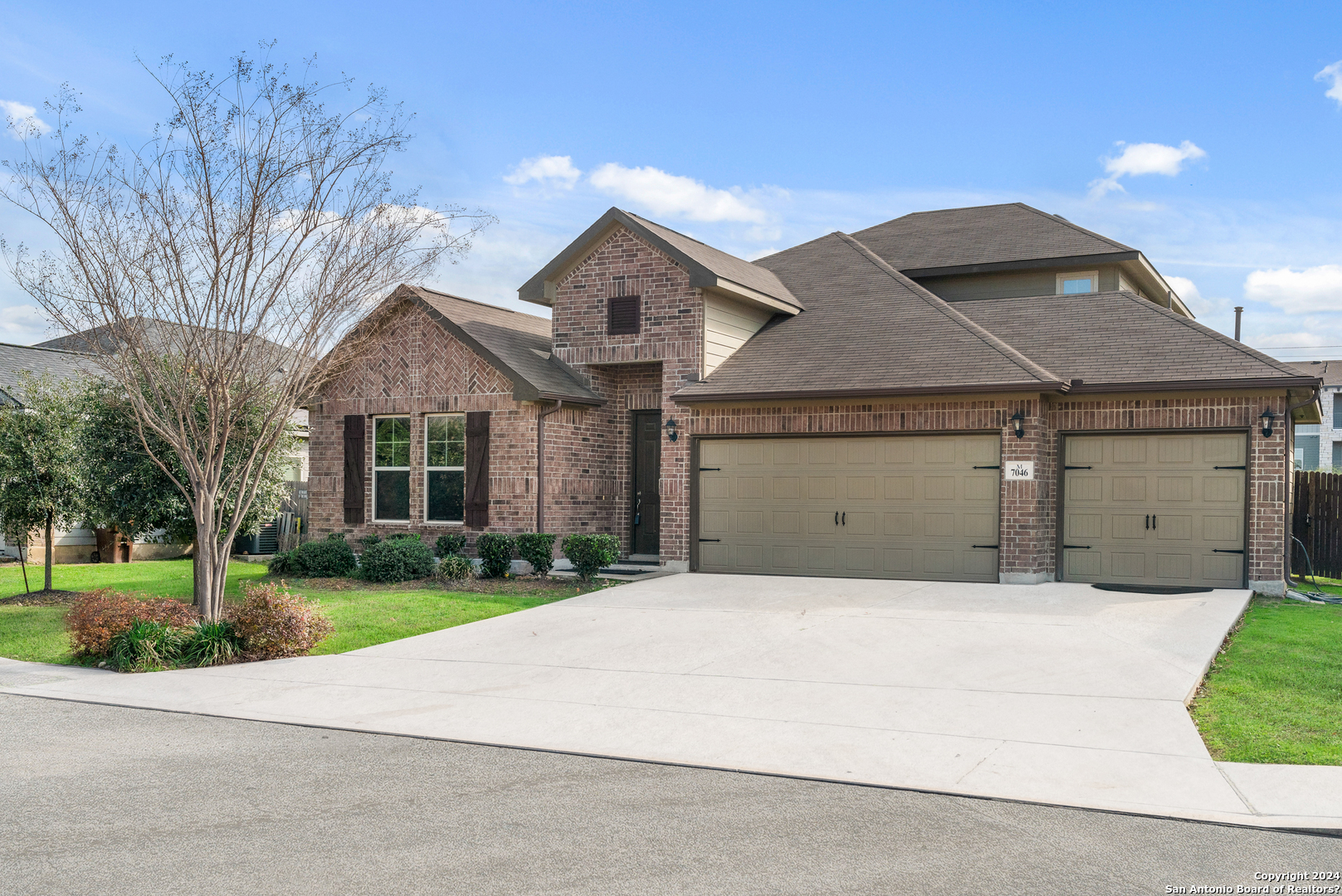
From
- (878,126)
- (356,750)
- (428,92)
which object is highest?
(878,126)

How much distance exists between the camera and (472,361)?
1709 centimetres

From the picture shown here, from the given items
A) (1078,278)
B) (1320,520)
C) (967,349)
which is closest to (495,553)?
(967,349)

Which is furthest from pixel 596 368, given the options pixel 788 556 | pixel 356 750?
pixel 356 750

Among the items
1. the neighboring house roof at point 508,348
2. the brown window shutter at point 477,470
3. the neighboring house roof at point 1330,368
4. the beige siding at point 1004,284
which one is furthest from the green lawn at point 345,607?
the neighboring house roof at point 1330,368

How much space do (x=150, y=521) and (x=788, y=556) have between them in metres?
9.58

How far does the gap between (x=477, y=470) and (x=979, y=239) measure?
11.6m

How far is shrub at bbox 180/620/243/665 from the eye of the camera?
32.6 ft

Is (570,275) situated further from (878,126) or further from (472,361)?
(878,126)

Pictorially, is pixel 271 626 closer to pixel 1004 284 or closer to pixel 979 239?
pixel 1004 284

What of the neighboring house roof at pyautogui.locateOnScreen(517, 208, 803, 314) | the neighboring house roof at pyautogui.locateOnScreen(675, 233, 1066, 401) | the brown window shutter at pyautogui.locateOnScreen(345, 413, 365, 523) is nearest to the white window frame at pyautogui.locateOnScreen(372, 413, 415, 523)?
the brown window shutter at pyautogui.locateOnScreen(345, 413, 365, 523)

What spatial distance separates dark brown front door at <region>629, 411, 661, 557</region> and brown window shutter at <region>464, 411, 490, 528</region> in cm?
266

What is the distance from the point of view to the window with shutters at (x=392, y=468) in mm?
17836

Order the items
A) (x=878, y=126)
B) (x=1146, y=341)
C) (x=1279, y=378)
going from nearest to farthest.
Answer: (x=1279, y=378) → (x=1146, y=341) → (x=878, y=126)

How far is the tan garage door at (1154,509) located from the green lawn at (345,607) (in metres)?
7.38
